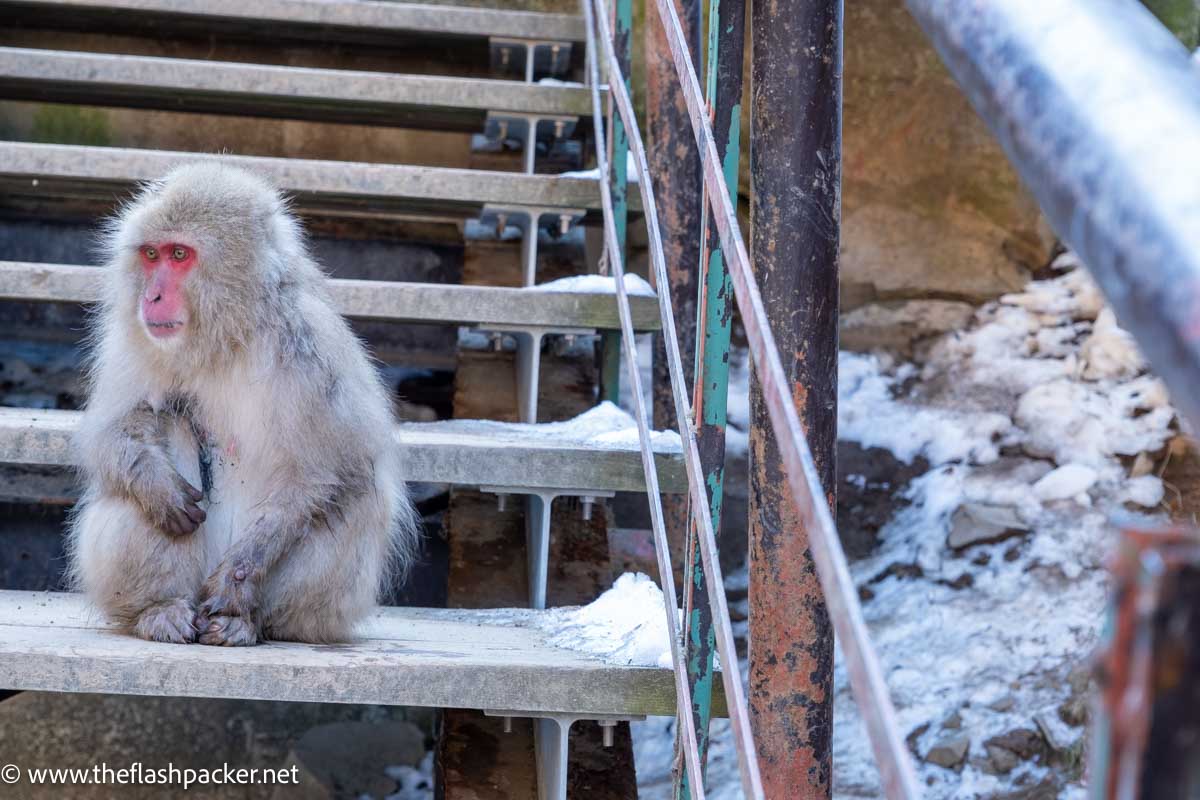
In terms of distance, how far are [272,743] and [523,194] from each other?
1.75 meters

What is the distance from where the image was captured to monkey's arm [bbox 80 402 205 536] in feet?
7.59

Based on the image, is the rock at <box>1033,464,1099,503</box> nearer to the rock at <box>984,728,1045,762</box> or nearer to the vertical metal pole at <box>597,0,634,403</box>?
the rock at <box>984,728,1045,762</box>

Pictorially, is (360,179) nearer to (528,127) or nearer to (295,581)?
(528,127)

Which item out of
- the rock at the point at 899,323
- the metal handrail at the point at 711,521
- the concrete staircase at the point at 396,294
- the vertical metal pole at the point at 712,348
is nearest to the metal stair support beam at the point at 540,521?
the concrete staircase at the point at 396,294

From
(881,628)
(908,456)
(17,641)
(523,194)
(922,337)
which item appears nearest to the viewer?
(17,641)

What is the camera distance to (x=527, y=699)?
211cm

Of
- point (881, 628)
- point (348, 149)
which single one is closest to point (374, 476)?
point (881, 628)

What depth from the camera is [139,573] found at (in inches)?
90.0

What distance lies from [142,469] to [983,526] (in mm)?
3001

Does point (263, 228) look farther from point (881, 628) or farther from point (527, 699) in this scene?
point (881, 628)

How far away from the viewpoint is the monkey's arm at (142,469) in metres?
2.31

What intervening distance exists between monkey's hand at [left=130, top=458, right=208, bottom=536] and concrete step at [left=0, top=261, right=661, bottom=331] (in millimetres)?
1057

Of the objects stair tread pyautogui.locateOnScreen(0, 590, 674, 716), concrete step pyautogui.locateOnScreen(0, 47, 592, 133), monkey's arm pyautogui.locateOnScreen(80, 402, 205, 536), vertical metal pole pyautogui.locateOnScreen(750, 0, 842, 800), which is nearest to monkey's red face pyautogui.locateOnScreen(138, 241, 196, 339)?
monkey's arm pyautogui.locateOnScreen(80, 402, 205, 536)

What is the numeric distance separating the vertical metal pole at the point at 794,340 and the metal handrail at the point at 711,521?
0.47 feet
